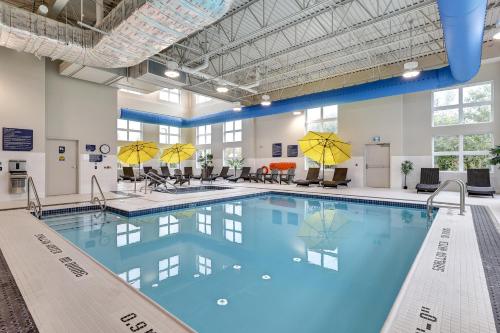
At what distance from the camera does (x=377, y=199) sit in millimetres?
7289

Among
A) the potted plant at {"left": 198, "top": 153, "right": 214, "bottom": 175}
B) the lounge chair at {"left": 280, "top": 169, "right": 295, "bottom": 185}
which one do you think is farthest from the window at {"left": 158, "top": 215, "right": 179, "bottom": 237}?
the potted plant at {"left": 198, "top": 153, "right": 214, "bottom": 175}

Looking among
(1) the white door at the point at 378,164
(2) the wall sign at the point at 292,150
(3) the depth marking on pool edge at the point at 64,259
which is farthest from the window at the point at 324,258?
(2) the wall sign at the point at 292,150

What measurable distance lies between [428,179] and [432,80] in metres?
3.33

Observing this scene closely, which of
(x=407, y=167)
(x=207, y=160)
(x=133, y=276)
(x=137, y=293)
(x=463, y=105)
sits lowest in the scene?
(x=133, y=276)

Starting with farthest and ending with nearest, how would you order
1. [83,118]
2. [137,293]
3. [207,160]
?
1. [207,160]
2. [83,118]
3. [137,293]

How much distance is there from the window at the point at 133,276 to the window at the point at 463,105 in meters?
10.1

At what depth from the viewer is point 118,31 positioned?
462cm


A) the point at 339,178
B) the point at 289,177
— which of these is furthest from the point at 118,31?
the point at 289,177

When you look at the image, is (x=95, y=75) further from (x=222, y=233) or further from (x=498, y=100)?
(x=498, y=100)

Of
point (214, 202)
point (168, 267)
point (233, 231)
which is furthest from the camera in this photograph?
point (214, 202)

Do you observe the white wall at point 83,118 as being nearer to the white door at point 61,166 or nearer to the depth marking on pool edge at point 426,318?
the white door at point 61,166

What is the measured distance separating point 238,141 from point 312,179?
5538 millimetres

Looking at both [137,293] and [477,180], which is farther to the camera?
[477,180]

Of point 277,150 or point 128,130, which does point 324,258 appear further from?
point 128,130
